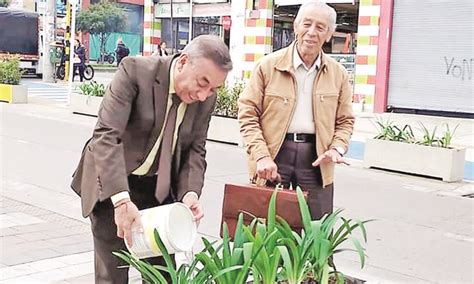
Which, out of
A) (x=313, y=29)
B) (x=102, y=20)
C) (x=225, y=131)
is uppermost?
(x=102, y=20)

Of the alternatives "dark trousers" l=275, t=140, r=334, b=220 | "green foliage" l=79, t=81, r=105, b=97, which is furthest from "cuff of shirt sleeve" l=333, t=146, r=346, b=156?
"green foliage" l=79, t=81, r=105, b=97

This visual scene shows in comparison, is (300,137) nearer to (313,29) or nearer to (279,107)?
(279,107)

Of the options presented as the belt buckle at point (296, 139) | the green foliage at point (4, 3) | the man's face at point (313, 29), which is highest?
the green foliage at point (4, 3)

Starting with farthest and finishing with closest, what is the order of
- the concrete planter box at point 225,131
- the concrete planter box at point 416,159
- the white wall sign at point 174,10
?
1. the white wall sign at point 174,10
2. the concrete planter box at point 225,131
3. the concrete planter box at point 416,159

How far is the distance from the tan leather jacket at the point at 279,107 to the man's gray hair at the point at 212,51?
1.22 metres

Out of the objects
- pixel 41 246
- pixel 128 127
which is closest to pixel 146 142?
pixel 128 127

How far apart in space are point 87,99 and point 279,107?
12108mm

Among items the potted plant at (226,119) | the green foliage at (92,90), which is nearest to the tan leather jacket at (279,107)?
the potted plant at (226,119)

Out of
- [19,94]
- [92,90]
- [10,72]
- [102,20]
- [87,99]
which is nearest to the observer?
[87,99]

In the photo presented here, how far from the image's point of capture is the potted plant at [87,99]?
1518 centimetres

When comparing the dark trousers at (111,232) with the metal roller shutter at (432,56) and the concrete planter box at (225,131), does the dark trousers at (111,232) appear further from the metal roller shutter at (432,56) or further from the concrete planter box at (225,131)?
the metal roller shutter at (432,56)

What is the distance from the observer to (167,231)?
2498 millimetres

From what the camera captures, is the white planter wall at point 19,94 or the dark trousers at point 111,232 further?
the white planter wall at point 19,94

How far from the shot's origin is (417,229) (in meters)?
6.54
